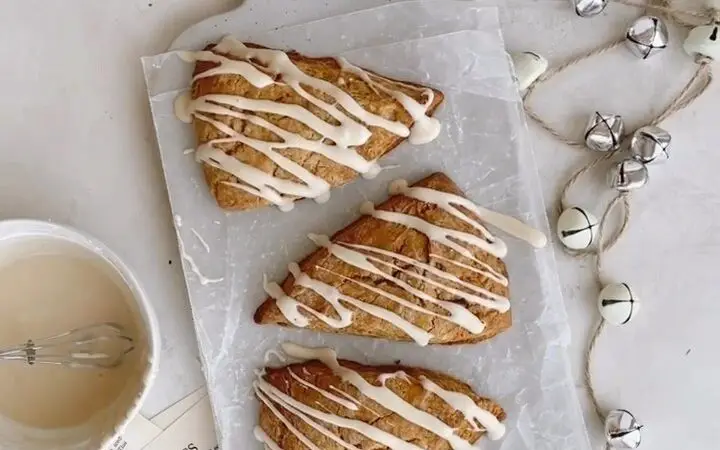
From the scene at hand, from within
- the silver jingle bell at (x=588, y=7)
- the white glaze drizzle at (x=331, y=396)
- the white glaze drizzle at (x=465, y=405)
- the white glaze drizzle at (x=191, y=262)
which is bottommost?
the white glaze drizzle at (x=465, y=405)

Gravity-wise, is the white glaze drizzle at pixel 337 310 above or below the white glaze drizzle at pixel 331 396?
above

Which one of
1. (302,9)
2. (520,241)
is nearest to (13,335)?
(302,9)

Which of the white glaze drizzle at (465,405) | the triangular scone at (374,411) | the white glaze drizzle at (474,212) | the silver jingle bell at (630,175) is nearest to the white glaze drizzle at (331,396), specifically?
the triangular scone at (374,411)

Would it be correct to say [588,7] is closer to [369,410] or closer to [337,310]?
[337,310]

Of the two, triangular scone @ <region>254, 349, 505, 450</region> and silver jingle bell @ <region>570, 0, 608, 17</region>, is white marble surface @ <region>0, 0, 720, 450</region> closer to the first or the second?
silver jingle bell @ <region>570, 0, 608, 17</region>

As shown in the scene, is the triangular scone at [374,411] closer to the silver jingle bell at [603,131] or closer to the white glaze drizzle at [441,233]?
the white glaze drizzle at [441,233]

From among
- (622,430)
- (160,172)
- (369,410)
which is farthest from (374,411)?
(160,172)
